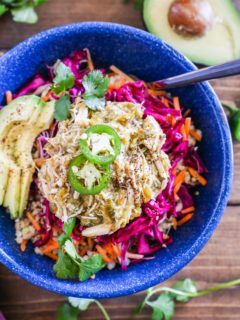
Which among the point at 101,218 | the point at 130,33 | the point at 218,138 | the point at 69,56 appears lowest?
the point at 101,218

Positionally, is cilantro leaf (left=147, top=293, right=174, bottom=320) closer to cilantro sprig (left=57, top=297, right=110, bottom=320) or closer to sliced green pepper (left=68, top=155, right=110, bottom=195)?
cilantro sprig (left=57, top=297, right=110, bottom=320)

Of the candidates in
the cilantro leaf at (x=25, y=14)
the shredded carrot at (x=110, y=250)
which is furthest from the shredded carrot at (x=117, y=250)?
the cilantro leaf at (x=25, y=14)

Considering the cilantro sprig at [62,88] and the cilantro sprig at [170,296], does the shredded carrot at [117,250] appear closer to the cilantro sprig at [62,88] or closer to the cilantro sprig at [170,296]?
the cilantro sprig at [170,296]

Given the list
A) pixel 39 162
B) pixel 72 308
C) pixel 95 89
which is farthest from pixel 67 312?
pixel 95 89

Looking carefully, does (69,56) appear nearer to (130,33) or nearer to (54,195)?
(130,33)

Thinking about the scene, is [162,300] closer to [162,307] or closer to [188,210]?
[162,307]

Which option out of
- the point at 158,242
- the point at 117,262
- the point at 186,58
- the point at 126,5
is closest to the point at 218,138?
the point at 186,58

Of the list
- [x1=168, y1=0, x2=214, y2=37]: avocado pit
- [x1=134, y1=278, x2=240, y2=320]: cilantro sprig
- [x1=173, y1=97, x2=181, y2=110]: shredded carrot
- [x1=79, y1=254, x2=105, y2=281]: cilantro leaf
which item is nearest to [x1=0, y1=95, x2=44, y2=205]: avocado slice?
[x1=79, y1=254, x2=105, y2=281]: cilantro leaf
